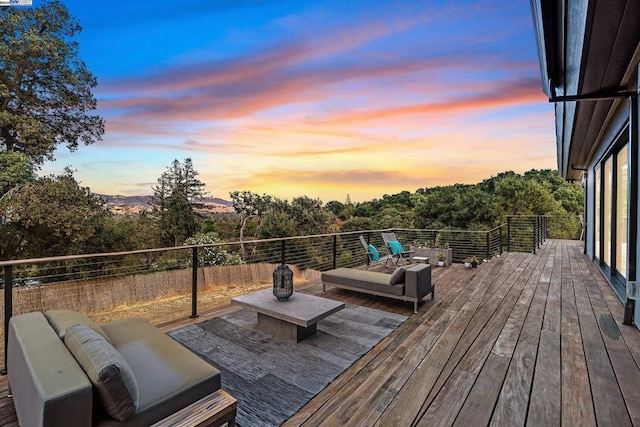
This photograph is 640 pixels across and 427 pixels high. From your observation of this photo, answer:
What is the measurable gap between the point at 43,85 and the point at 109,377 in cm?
1405

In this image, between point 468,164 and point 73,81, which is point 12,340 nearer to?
point 468,164

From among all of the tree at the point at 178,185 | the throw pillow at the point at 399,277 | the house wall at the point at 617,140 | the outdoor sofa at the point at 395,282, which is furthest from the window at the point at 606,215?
the tree at the point at 178,185

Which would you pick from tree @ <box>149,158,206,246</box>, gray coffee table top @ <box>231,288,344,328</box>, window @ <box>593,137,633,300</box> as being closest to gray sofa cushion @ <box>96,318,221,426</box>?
gray coffee table top @ <box>231,288,344,328</box>

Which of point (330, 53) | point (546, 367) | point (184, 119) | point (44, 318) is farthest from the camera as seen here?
point (184, 119)

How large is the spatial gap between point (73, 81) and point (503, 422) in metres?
15.2

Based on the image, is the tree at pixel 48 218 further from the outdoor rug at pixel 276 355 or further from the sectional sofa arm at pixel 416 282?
the sectional sofa arm at pixel 416 282

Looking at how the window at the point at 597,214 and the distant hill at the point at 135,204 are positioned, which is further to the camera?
the distant hill at the point at 135,204

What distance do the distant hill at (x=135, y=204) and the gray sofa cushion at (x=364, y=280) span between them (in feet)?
36.7

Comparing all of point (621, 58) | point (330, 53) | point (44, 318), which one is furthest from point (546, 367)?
point (330, 53)

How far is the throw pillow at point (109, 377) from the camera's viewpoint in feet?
4.18

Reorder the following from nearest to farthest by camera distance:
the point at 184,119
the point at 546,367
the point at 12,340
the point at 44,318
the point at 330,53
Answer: the point at 12,340
the point at 44,318
the point at 546,367
the point at 330,53
the point at 184,119

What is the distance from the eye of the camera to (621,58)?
9.41ft

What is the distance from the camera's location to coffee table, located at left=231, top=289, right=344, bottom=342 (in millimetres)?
2873

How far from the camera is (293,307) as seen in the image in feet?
10.2
